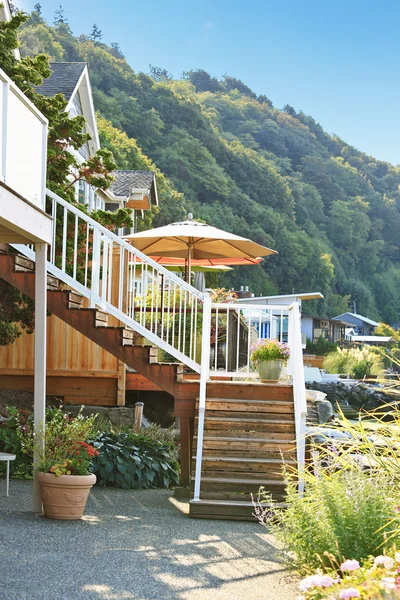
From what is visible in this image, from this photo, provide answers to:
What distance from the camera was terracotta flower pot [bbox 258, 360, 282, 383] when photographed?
10484 millimetres

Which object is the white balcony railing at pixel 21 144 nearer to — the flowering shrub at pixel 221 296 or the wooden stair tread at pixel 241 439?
the wooden stair tread at pixel 241 439

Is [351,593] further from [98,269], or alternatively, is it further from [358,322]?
[358,322]

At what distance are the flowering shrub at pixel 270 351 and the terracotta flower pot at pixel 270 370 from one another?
52mm

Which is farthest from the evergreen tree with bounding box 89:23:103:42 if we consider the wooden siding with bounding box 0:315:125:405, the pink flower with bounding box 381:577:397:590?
the pink flower with bounding box 381:577:397:590

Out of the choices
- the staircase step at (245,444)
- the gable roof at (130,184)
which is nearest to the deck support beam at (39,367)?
the staircase step at (245,444)

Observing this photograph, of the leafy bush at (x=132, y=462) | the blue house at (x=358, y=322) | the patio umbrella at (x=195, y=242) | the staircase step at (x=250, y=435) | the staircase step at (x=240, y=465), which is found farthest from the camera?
the blue house at (x=358, y=322)

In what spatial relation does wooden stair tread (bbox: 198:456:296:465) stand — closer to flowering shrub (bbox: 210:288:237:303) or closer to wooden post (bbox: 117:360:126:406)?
wooden post (bbox: 117:360:126:406)

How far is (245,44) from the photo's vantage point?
126 m

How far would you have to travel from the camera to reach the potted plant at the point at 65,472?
7762 mm

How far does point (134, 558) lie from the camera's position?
6.36 metres

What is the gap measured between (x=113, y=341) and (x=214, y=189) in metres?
61.9

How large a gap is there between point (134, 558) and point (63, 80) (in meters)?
15.9

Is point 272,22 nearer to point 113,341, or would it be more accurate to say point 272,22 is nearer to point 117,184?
point 117,184

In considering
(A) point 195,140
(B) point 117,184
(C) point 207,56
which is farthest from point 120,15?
(B) point 117,184
